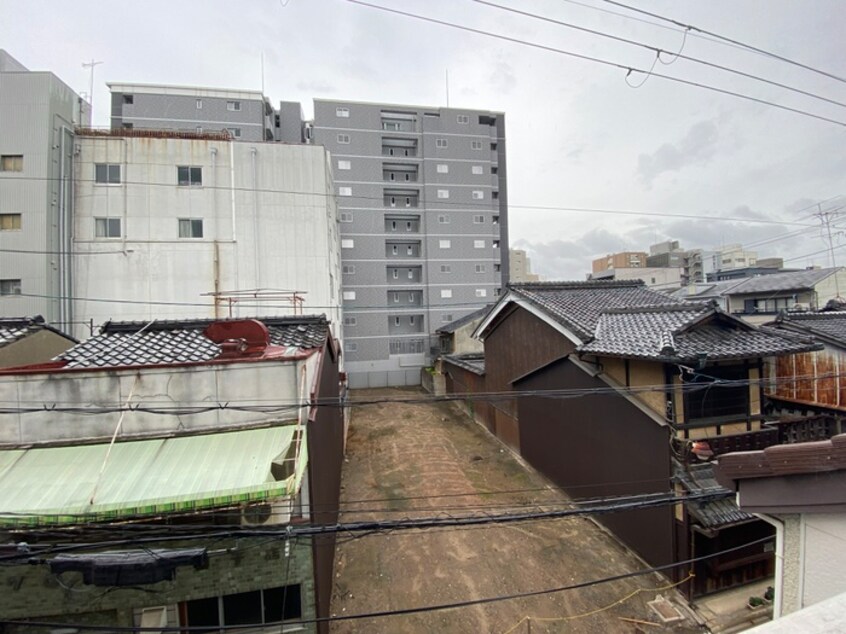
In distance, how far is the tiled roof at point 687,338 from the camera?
25.3 ft

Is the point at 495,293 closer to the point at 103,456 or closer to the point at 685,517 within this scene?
the point at 685,517

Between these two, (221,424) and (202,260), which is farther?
(202,260)

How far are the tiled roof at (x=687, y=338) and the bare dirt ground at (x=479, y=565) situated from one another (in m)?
3.92

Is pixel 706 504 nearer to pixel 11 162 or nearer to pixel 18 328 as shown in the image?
pixel 18 328

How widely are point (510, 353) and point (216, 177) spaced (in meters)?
19.1

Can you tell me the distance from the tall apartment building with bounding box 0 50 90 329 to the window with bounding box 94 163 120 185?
5.48 feet

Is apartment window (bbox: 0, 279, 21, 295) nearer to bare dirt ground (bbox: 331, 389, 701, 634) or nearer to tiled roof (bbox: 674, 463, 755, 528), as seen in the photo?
bare dirt ground (bbox: 331, 389, 701, 634)

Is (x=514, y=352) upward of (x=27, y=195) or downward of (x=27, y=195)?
downward

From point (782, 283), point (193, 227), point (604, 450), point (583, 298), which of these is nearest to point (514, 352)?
point (583, 298)

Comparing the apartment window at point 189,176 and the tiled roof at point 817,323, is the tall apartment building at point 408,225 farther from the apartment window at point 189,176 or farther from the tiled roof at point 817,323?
the tiled roof at point 817,323

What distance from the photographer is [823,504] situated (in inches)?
119

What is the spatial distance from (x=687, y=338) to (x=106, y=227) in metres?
26.9

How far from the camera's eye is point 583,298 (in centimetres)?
1428

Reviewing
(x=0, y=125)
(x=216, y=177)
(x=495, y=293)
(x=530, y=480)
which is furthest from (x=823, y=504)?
(x=495, y=293)
